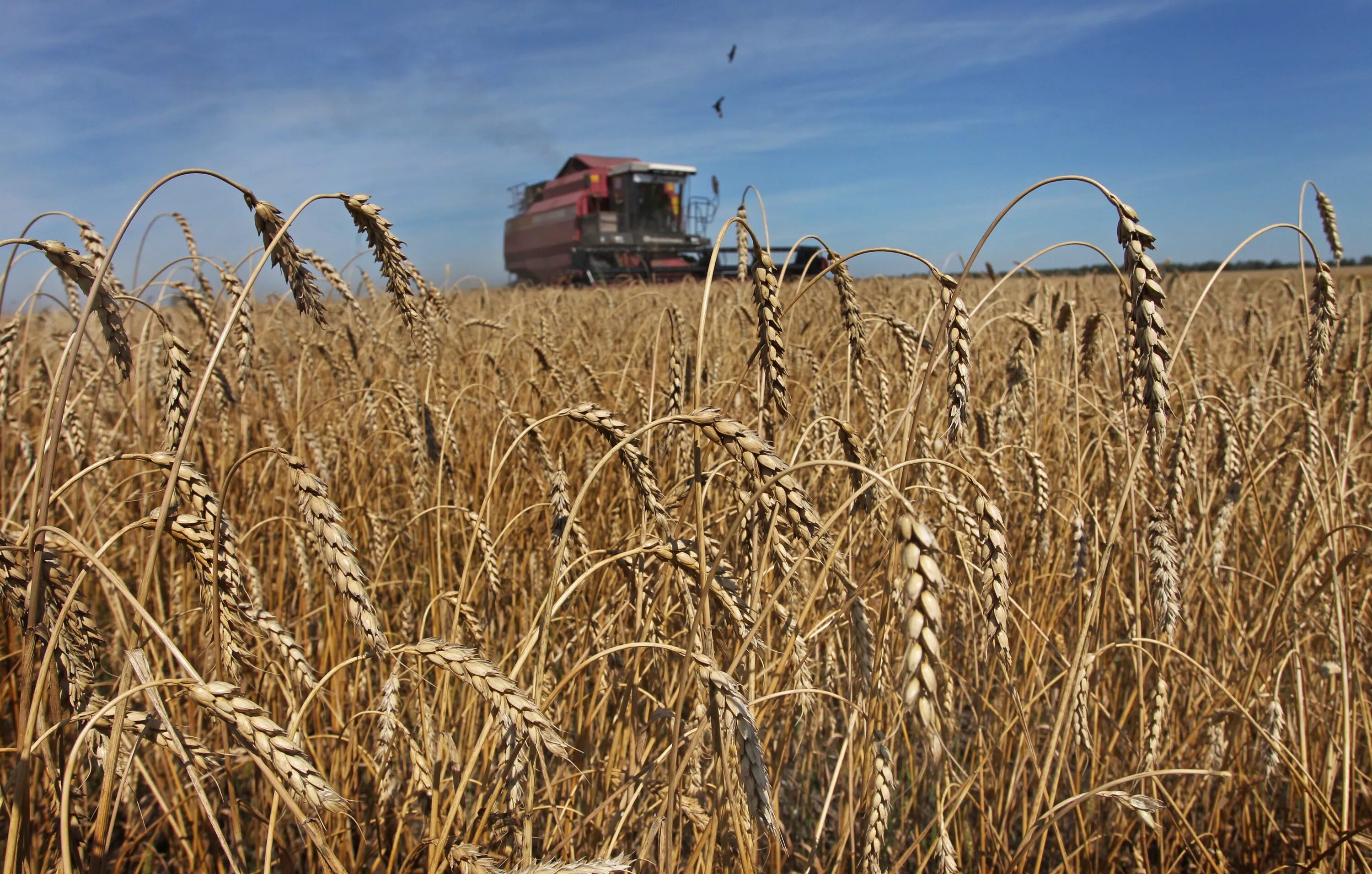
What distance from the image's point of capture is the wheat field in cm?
76

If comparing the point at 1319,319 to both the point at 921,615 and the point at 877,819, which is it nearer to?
the point at 877,819

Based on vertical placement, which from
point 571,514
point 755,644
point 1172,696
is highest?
point 571,514

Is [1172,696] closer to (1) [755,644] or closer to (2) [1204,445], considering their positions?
(2) [1204,445]

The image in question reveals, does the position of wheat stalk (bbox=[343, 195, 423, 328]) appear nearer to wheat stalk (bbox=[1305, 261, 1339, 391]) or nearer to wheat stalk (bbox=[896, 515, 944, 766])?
wheat stalk (bbox=[896, 515, 944, 766])

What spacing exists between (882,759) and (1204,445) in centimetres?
195

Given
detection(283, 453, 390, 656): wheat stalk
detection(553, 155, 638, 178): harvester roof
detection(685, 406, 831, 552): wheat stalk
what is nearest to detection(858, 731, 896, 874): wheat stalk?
detection(685, 406, 831, 552): wheat stalk

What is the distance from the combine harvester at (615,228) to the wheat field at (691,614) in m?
13.7

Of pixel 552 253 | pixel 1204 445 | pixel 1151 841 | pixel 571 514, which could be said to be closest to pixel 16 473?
pixel 571 514

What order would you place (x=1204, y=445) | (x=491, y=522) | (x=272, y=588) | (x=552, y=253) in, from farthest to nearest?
(x=552, y=253) < (x=1204, y=445) < (x=491, y=522) < (x=272, y=588)

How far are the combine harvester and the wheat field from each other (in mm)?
13747

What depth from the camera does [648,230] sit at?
19953 millimetres

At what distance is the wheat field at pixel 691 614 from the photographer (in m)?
0.76

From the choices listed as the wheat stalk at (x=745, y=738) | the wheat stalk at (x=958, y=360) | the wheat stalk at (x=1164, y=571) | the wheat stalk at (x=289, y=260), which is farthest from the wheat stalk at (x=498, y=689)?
the wheat stalk at (x=1164, y=571)

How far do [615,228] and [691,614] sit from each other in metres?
20.0
